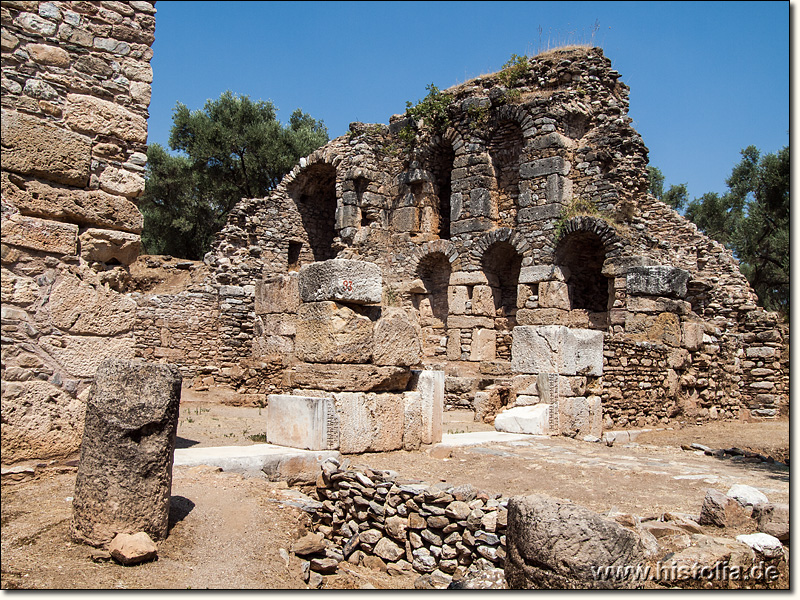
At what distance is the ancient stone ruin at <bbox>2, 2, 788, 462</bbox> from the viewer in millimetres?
4891

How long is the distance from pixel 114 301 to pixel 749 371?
1327 cm

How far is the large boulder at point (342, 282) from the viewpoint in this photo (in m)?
7.59

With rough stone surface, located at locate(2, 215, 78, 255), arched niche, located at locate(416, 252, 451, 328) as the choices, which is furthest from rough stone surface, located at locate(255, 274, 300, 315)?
rough stone surface, located at locate(2, 215, 78, 255)

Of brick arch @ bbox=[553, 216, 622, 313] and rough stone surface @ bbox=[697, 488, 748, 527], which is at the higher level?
brick arch @ bbox=[553, 216, 622, 313]

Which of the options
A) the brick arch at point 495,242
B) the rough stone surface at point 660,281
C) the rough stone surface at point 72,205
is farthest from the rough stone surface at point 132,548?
the brick arch at point 495,242

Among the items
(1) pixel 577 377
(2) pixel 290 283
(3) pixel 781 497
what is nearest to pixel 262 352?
(2) pixel 290 283

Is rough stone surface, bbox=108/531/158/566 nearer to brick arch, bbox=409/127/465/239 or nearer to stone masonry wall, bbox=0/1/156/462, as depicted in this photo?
stone masonry wall, bbox=0/1/156/462

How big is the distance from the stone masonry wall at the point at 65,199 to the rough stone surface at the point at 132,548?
97 cm

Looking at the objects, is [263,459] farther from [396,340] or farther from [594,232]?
[594,232]

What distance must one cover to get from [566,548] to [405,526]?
1.89 m

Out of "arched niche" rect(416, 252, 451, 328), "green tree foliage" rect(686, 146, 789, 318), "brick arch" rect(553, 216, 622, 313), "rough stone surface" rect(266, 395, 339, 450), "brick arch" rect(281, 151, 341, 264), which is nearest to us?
"rough stone surface" rect(266, 395, 339, 450)

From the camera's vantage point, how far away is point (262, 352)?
45.4ft

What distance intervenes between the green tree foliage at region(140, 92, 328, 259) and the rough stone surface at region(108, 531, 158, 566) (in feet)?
75.6

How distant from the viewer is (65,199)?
16.3ft
